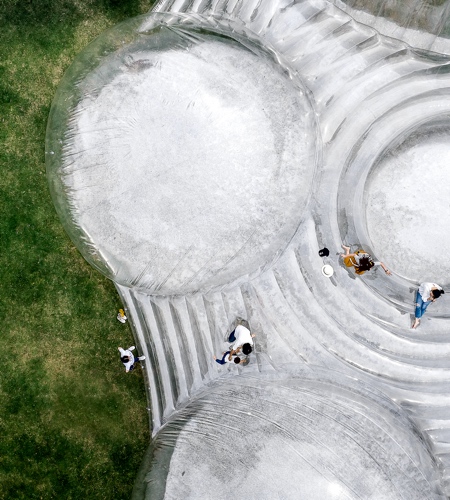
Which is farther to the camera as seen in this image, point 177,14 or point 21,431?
point 21,431

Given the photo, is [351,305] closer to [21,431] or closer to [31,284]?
[31,284]

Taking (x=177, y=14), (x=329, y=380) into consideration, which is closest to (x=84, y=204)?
(x=177, y=14)

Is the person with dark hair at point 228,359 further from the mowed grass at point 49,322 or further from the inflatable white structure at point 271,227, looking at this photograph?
the mowed grass at point 49,322

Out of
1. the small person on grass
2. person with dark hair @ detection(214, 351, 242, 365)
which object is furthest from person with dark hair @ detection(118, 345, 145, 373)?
person with dark hair @ detection(214, 351, 242, 365)

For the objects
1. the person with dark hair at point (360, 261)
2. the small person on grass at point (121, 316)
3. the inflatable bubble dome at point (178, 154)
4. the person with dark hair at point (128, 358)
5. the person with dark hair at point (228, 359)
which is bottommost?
the person with dark hair at point (128, 358)

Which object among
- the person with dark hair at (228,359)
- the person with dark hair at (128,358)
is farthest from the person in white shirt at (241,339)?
the person with dark hair at (128,358)

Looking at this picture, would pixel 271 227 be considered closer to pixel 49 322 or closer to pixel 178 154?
pixel 178 154

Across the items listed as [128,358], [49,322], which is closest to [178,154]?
[128,358]
